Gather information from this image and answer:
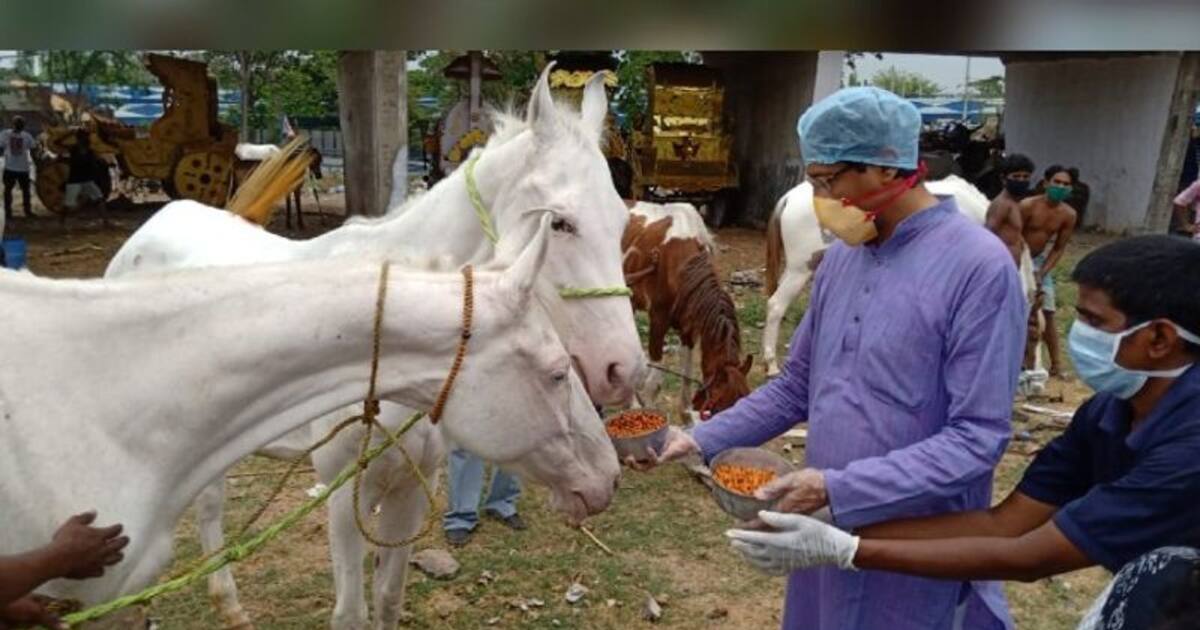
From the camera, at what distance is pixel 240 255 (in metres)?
3.88

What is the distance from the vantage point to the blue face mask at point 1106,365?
66.3 inches

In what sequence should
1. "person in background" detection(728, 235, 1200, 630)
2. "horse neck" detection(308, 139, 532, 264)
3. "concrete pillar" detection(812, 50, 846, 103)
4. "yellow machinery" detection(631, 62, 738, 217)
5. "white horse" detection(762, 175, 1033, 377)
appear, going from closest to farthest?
1. "person in background" detection(728, 235, 1200, 630)
2. "horse neck" detection(308, 139, 532, 264)
3. "white horse" detection(762, 175, 1033, 377)
4. "concrete pillar" detection(812, 50, 846, 103)
5. "yellow machinery" detection(631, 62, 738, 217)

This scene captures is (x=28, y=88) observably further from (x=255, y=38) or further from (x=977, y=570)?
(x=977, y=570)

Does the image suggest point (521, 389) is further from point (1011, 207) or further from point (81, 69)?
point (81, 69)

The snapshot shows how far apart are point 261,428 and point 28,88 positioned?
30.3 meters

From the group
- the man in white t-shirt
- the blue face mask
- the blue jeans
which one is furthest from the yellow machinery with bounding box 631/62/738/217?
the blue face mask

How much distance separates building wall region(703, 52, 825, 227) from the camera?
16.2 metres

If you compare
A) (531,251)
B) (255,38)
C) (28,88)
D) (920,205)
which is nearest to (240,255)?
(255,38)

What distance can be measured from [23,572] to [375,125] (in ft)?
37.8

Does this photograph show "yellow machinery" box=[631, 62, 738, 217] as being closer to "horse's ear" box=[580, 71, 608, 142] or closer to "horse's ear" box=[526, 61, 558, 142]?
"horse's ear" box=[580, 71, 608, 142]

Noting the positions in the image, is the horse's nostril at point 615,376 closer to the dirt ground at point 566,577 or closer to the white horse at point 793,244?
the dirt ground at point 566,577

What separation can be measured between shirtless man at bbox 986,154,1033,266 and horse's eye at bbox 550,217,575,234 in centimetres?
523

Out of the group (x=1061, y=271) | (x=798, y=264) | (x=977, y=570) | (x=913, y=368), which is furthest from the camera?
(x=1061, y=271)

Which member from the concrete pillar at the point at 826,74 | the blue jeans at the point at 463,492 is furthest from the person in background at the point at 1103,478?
the concrete pillar at the point at 826,74
